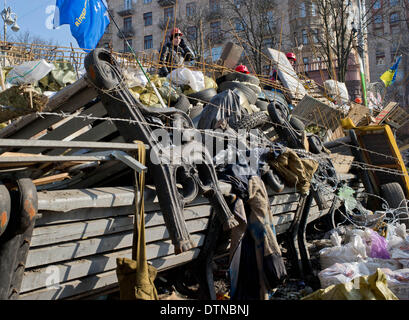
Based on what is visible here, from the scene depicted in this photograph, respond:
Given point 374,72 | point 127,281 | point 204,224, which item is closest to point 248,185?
point 204,224

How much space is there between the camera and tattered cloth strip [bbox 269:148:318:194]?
4934 mm

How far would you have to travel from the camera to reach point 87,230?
2820mm

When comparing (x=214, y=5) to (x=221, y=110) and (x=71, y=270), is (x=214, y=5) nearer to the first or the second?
(x=221, y=110)

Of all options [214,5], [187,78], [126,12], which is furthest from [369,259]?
[126,12]

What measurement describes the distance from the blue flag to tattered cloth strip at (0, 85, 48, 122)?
5.23 metres

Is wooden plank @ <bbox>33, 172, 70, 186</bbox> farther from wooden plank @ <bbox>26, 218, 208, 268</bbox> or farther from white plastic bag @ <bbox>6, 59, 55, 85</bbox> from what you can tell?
white plastic bag @ <bbox>6, 59, 55, 85</bbox>

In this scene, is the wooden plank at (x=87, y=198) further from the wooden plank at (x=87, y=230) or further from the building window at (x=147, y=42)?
the building window at (x=147, y=42)

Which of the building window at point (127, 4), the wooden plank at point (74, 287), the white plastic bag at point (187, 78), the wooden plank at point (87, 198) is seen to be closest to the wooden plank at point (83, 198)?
the wooden plank at point (87, 198)

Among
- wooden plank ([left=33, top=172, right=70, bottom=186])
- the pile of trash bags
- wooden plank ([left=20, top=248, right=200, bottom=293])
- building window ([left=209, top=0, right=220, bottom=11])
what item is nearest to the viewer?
wooden plank ([left=20, top=248, right=200, bottom=293])

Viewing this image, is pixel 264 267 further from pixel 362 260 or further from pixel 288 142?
pixel 288 142

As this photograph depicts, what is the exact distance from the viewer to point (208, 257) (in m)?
4.18

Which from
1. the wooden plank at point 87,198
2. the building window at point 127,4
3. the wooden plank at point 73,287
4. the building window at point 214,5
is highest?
the building window at point 127,4

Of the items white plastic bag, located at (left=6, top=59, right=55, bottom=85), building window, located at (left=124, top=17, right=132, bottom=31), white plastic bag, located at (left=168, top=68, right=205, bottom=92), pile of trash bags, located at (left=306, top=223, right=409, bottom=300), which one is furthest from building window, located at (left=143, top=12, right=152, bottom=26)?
pile of trash bags, located at (left=306, top=223, right=409, bottom=300)

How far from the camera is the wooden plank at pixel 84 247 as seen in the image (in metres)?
2.49
